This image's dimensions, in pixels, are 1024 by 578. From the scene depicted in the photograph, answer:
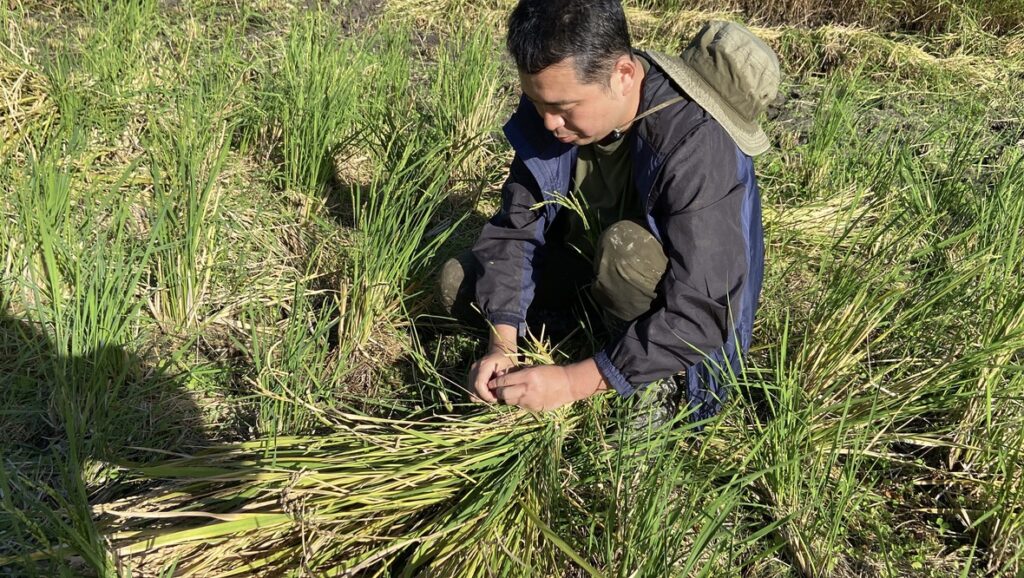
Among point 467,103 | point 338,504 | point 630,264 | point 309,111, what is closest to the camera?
point 338,504

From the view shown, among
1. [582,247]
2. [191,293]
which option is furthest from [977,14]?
[191,293]

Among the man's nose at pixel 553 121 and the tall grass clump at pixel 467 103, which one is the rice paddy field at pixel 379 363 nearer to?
the tall grass clump at pixel 467 103

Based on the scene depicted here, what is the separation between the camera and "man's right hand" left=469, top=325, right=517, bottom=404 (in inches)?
74.0

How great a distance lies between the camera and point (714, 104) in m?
1.77

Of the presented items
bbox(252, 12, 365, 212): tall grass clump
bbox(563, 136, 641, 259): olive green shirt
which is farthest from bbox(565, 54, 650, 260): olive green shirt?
bbox(252, 12, 365, 212): tall grass clump

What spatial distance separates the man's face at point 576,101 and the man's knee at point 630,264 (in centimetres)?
22

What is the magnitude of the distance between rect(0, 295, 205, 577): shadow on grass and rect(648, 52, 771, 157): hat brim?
4.36 ft

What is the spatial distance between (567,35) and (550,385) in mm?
718

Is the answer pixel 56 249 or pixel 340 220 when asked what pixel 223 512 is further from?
pixel 340 220

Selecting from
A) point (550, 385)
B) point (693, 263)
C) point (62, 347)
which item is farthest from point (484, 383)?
point (62, 347)

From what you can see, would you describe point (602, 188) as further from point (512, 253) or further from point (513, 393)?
point (513, 393)

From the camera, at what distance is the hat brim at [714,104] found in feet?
5.77

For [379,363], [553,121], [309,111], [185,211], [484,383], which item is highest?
[553,121]

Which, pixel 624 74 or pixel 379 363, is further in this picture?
pixel 379 363
